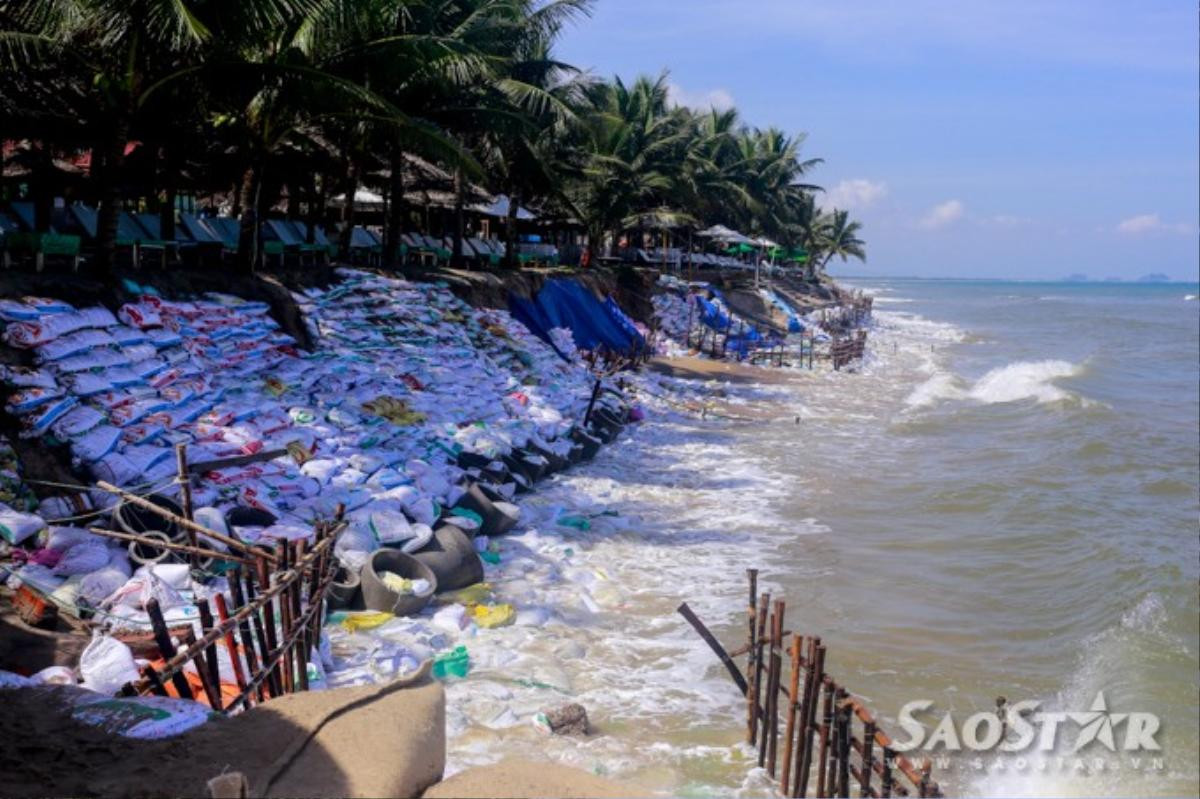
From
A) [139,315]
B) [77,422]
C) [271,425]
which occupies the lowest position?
[271,425]

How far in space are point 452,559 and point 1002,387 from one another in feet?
75.6

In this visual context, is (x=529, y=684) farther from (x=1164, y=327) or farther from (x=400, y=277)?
(x=1164, y=327)

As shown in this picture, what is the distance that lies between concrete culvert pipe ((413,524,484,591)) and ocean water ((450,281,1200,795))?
1.24ft

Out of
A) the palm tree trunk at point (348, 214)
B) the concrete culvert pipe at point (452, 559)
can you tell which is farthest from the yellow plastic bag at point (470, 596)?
the palm tree trunk at point (348, 214)

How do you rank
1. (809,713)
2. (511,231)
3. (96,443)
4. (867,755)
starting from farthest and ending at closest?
(511,231) < (96,443) < (809,713) < (867,755)

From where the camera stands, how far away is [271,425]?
447 inches

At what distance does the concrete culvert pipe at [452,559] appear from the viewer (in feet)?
31.6

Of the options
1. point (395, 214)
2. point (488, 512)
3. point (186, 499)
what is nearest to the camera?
point (186, 499)

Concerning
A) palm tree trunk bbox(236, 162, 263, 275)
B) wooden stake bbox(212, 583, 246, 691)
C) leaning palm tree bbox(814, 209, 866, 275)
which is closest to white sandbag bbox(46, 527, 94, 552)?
wooden stake bbox(212, 583, 246, 691)

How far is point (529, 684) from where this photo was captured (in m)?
7.78

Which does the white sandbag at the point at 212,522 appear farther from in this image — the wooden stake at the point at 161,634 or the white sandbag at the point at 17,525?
the wooden stake at the point at 161,634

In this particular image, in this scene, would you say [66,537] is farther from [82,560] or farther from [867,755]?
[867,755]

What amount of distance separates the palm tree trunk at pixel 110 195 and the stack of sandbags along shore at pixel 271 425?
717mm

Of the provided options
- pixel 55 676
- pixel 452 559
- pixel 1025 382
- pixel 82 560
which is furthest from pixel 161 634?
pixel 1025 382
